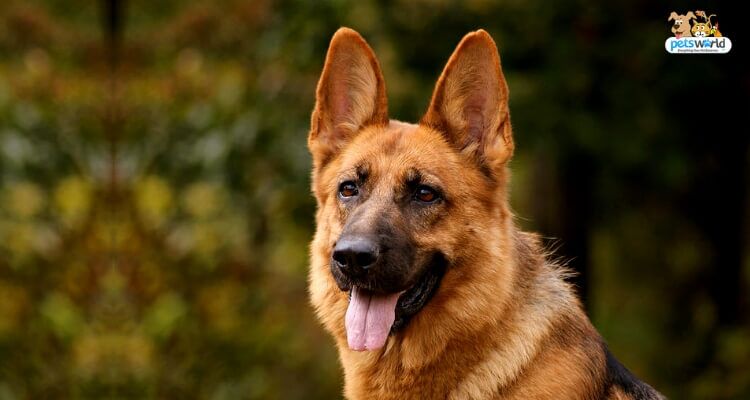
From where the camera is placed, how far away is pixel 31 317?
7688 millimetres

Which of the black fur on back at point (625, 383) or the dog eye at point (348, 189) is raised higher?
the dog eye at point (348, 189)

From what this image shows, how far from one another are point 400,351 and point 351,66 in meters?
1.91

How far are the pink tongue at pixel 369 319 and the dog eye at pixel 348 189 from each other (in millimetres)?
674

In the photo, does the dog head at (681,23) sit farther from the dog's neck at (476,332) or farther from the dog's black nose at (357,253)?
the dog's black nose at (357,253)

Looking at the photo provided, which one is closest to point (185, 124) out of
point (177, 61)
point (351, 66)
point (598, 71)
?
point (177, 61)

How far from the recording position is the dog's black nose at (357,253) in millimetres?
4848

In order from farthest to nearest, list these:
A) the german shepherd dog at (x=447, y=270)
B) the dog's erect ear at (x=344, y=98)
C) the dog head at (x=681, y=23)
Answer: the dog head at (x=681, y=23) → the dog's erect ear at (x=344, y=98) → the german shepherd dog at (x=447, y=270)

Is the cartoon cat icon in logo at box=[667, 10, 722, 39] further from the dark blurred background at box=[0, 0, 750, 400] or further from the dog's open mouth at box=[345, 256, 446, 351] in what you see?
the dog's open mouth at box=[345, 256, 446, 351]

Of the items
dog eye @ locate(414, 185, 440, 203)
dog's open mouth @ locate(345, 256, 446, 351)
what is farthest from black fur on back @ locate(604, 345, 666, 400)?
dog eye @ locate(414, 185, 440, 203)

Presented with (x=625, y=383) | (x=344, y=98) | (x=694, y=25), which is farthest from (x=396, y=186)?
(x=694, y=25)

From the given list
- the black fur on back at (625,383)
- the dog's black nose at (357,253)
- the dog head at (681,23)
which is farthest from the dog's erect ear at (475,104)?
the dog head at (681,23)

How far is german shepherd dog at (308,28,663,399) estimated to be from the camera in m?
4.95

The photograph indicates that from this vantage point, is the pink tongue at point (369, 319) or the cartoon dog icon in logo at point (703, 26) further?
the cartoon dog icon in logo at point (703, 26)

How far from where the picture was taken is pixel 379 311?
507 centimetres
